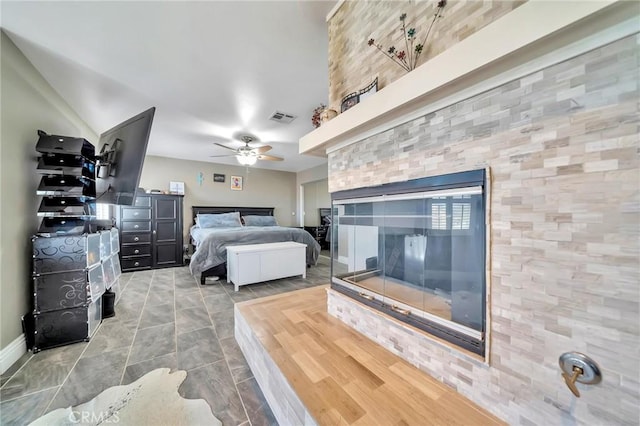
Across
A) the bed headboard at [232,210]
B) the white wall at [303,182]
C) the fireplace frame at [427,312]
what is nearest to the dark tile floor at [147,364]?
the fireplace frame at [427,312]

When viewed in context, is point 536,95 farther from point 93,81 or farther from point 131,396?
point 93,81

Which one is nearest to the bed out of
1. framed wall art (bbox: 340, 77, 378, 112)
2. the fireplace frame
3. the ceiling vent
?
the ceiling vent

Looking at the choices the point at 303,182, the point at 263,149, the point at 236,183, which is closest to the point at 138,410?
the point at 263,149

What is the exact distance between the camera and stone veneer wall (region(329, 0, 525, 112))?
0.92 metres

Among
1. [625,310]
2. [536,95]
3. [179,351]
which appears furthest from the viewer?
[179,351]

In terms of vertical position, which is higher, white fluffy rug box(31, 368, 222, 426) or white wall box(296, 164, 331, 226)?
white wall box(296, 164, 331, 226)

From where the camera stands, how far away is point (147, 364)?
166 centimetres

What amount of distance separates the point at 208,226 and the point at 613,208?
17.8 ft

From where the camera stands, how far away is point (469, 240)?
1002mm

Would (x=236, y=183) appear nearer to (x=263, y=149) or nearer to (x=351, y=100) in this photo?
(x=263, y=149)

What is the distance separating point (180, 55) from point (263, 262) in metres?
2.68

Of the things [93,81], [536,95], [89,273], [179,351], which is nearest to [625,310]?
[536,95]

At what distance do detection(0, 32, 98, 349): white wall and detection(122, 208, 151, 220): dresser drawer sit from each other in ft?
8.36

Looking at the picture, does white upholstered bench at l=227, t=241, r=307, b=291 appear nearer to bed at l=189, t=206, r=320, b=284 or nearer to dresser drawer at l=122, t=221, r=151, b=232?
bed at l=189, t=206, r=320, b=284
